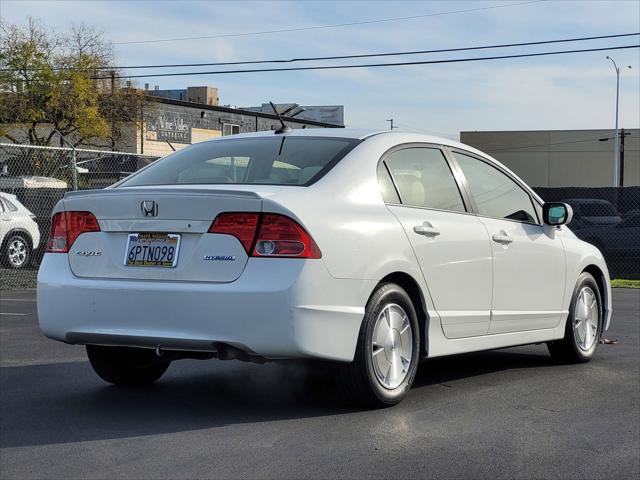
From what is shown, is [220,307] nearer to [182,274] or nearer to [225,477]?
[182,274]

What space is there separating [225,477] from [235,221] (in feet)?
4.83

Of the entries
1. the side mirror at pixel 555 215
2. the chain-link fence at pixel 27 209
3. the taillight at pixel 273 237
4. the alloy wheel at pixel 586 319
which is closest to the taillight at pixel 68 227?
the taillight at pixel 273 237

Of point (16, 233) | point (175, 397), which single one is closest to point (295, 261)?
point (175, 397)

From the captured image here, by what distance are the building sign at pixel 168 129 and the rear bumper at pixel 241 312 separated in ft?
178

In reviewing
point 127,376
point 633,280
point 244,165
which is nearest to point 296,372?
point 127,376

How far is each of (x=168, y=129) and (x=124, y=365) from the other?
55953 millimetres

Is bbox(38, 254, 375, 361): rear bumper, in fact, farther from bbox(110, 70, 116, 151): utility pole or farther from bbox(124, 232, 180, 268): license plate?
bbox(110, 70, 116, 151): utility pole

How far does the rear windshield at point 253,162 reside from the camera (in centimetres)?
603

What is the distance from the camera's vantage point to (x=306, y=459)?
4.76 metres

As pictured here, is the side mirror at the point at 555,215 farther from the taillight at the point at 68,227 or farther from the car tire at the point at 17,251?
the car tire at the point at 17,251

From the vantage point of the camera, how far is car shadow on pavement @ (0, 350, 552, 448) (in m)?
5.49

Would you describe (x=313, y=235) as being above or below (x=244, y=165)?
below

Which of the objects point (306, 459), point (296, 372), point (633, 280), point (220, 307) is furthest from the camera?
point (633, 280)

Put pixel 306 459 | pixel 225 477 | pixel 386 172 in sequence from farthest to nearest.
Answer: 1. pixel 386 172
2. pixel 306 459
3. pixel 225 477
